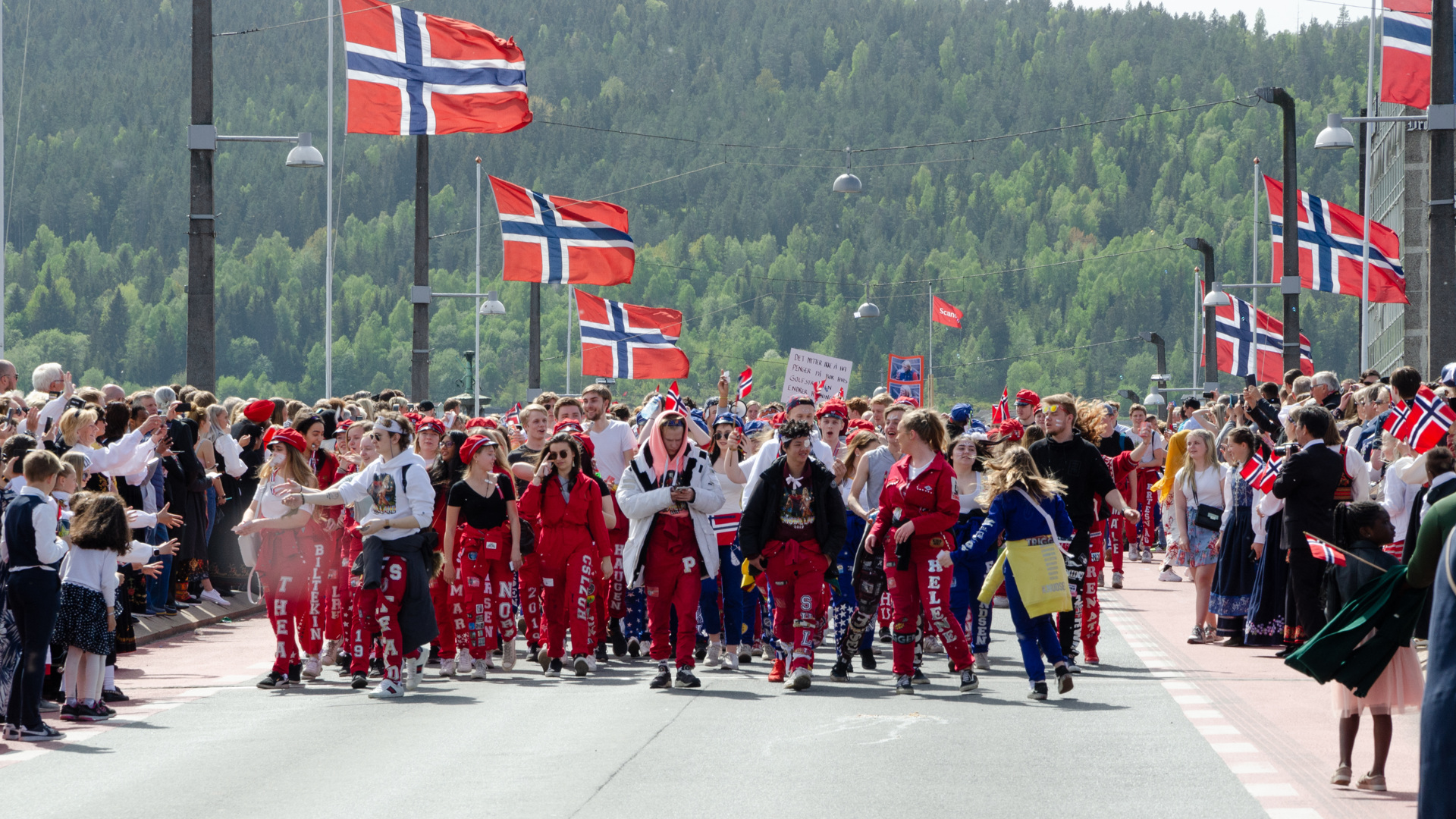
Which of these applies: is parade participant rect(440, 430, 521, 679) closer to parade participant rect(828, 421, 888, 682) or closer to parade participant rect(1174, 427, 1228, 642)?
parade participant rect(828, 421, 888, 682)

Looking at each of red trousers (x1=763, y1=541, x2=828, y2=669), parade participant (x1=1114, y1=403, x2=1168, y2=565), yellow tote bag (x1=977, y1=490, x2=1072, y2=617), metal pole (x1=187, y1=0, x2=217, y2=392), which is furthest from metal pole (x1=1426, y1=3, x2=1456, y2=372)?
metal pole (x1=187, y1=0, x2=217, y2=392)

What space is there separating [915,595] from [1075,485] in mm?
1926

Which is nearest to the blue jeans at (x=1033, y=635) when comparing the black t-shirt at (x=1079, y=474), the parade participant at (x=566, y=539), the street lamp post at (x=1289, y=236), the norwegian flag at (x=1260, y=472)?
the black t-shirt at (x=1079, y=474)

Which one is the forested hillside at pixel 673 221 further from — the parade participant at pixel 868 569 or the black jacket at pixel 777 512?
the black jacket at pixel 777 512

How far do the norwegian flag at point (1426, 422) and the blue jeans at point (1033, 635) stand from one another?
2829mm

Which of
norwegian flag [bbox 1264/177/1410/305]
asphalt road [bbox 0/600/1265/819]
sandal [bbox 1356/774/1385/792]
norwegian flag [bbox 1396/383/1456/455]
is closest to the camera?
asphalt road [bbox 0/600/1265/819]

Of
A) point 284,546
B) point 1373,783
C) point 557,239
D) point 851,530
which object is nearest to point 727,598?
point 851,530

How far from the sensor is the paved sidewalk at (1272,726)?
8.54 metres

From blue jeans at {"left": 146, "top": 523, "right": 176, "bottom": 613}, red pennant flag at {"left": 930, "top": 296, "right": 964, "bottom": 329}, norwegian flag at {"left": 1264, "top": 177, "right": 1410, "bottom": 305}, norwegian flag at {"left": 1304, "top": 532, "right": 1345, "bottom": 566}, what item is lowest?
blue jeans at {"left": 146, "top": 523, "right": 176, "bottom": 613}

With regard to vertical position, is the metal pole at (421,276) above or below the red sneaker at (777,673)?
above

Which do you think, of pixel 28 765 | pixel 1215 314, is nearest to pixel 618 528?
pixel 28 765

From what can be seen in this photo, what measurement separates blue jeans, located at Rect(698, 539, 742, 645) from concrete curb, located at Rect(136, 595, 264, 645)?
16.0 ft

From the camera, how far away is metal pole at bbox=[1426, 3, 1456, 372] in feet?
60.8

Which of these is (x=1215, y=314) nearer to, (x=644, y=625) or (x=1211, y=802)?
(x=644, y=625)
